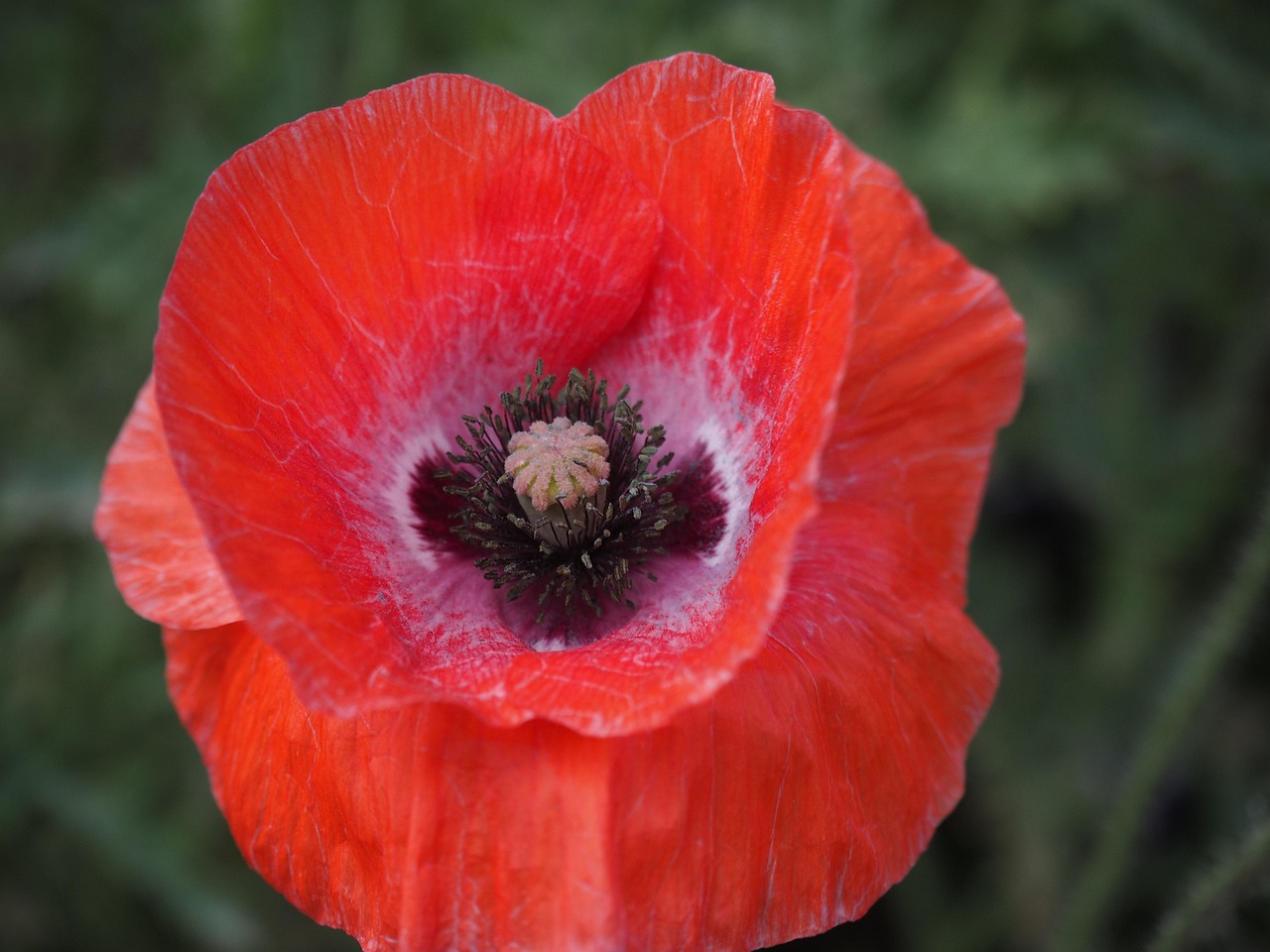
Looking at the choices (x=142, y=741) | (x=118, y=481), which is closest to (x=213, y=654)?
(x=118, y=481)

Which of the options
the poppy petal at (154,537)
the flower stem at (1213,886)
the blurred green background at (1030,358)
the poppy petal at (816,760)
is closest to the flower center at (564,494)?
the poppy petal at (816,760)

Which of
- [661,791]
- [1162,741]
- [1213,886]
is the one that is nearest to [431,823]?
[661,791]

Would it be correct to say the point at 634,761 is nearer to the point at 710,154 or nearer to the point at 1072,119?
the point at 710,154

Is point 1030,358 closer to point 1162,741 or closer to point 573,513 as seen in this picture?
point 1162,741

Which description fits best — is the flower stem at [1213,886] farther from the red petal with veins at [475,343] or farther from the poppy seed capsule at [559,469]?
the poppy seed capsule at [559,469]

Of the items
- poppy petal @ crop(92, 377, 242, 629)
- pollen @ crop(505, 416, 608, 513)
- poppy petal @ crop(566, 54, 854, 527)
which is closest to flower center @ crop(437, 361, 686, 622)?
pollen @ crop(505, 416, 608, 513)
